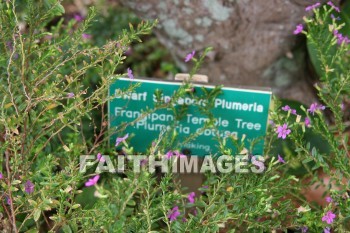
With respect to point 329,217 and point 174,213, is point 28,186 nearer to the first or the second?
point 174,213

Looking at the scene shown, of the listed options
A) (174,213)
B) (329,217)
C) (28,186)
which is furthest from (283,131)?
(28,186)

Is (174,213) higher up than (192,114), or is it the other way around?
(192,114)

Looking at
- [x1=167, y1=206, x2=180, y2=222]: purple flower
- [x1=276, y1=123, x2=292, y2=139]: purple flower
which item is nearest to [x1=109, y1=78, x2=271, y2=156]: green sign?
[x1=276, y1=123, x2=292, y2=139]: purple flower

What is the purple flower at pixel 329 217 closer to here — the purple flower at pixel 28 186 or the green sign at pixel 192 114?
the green sign at pixel 192 114

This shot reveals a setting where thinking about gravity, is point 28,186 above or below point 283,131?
below

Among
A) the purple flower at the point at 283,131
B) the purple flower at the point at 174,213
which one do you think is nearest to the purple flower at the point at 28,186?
the purple flower at the point at 174,213

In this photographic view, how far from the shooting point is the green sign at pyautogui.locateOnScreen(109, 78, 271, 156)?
1859mm

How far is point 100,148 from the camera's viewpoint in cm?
184

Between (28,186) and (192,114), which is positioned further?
(192,114)

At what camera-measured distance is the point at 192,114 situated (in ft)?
6.31

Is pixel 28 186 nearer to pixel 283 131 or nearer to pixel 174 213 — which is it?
pixel 174 213

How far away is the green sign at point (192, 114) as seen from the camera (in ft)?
6.10

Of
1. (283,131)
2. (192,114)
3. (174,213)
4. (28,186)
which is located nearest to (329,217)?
(283,131)

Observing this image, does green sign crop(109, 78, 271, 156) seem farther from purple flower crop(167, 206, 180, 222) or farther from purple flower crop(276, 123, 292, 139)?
purple flower crop(167, 206, 180, 222)
